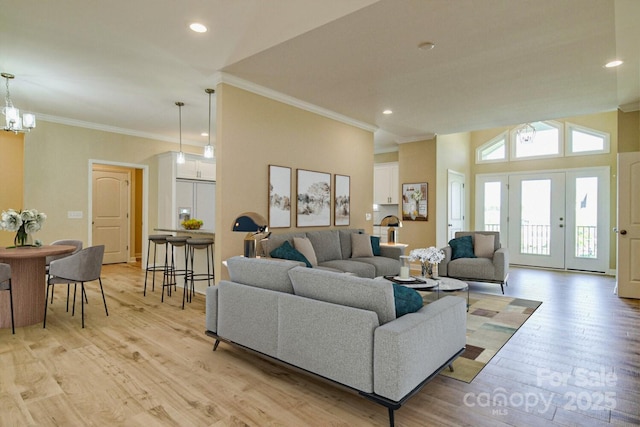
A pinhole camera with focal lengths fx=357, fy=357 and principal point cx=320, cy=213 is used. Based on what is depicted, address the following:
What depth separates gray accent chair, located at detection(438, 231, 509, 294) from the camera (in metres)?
5.21

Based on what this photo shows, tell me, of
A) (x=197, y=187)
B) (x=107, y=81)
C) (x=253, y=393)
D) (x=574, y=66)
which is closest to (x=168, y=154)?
(x=197, y=187)

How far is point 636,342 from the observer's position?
327 centimetres

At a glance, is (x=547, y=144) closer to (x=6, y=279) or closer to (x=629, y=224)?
(x=629, y=224)

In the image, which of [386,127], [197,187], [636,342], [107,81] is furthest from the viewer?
[197,187]

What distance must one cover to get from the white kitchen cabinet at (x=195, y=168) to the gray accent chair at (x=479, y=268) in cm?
496

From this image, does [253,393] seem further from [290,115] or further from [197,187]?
[197,187]

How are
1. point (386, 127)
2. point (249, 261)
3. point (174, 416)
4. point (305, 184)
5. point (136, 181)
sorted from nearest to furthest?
point (174, 416)
point (249, 261)
point (305, 184)
point (386, 127)
point (136, 181)

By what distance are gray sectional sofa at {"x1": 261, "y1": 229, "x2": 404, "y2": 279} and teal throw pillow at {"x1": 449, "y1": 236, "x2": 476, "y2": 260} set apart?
813 millimetres

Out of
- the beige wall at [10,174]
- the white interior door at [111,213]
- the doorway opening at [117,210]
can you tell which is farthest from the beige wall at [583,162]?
the beige wall at [10,174]

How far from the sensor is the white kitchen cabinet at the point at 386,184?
852 centimetres

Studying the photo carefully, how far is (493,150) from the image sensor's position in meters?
8.55

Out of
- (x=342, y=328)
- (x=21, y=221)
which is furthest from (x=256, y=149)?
(x=342, y=328)

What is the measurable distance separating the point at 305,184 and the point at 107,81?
290 centimetres

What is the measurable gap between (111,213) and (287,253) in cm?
566
